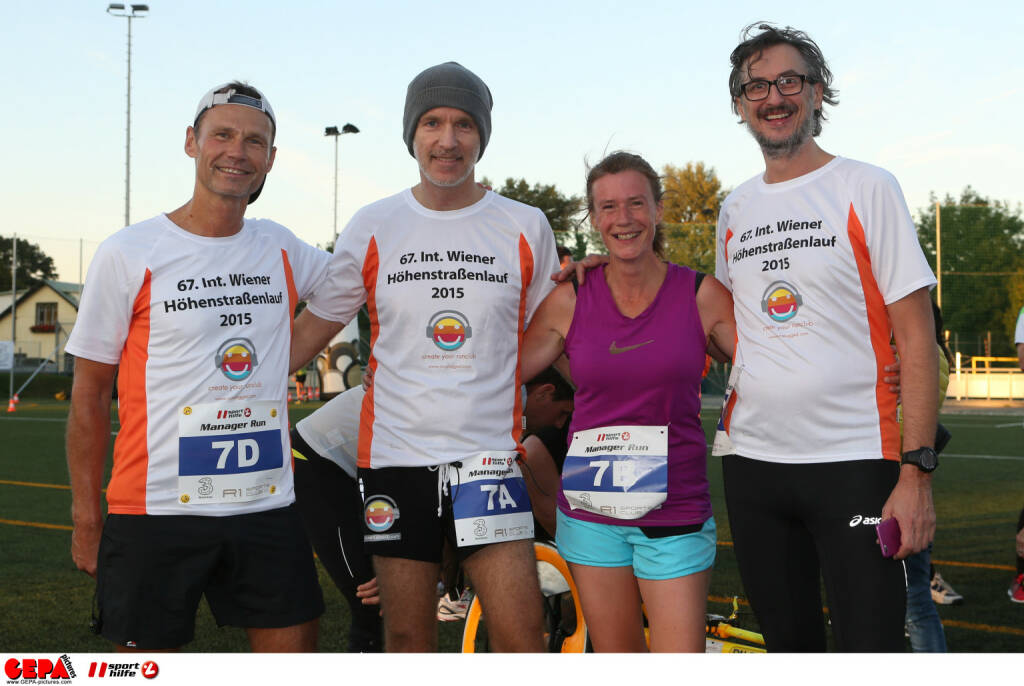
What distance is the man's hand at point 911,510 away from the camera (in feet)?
8.94

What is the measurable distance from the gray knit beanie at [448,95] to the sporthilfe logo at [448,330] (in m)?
0.57

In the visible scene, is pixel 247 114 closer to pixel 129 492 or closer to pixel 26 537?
pixel 129 492

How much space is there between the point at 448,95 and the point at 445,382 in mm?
940

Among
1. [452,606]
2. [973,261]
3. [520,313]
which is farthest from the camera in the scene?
[973,261]

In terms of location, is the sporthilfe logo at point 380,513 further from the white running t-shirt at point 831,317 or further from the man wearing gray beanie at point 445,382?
the white running t-shirt at point 831,317

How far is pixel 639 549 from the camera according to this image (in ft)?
10.2

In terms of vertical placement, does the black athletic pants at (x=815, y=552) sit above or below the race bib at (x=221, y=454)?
below

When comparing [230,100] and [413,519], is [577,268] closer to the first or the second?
[413,519]

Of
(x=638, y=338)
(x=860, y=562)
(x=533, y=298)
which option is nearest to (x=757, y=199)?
(x=638, y=338)

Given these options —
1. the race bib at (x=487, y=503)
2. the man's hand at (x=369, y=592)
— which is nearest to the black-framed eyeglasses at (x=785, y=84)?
the race bib at (x=487, y=503)

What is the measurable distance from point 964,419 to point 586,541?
2371cm

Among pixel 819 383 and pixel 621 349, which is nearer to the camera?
pixel 819 383

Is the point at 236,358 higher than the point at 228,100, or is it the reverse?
the point at 228,100

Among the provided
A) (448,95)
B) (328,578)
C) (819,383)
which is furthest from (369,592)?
(328,578)
